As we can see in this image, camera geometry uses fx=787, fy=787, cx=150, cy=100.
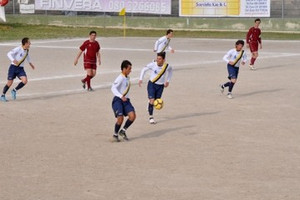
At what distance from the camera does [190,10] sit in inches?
2140

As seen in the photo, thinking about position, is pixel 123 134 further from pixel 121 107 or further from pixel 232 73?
pixel 232 73

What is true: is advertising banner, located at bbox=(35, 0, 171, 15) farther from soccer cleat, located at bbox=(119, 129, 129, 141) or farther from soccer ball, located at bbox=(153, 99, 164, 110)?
soccer cleat, located at bbox=(119, 129, 129, 141)

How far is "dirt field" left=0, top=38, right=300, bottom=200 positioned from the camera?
433 inches

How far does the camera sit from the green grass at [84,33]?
1885 inches

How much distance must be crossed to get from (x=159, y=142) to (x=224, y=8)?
1535 inches

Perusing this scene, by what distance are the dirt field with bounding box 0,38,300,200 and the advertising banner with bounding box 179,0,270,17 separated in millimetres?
25035

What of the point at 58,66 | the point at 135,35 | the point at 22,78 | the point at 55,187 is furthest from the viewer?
the point at 135,35

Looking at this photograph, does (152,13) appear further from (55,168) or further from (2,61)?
(55,168)

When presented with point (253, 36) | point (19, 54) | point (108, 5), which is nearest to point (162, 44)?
point (253, 36)

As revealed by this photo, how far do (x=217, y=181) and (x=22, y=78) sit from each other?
34.6 feet

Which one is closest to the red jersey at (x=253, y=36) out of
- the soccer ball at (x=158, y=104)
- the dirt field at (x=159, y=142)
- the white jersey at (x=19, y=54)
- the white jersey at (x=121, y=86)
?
the dirt field at (x=159, y=142)

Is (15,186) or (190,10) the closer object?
(15,186)

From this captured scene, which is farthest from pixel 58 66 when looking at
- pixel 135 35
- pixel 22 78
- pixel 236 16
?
pixel 236 16

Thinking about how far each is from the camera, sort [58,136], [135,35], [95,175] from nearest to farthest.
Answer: [95,175] < [58,136] < [135,35]
